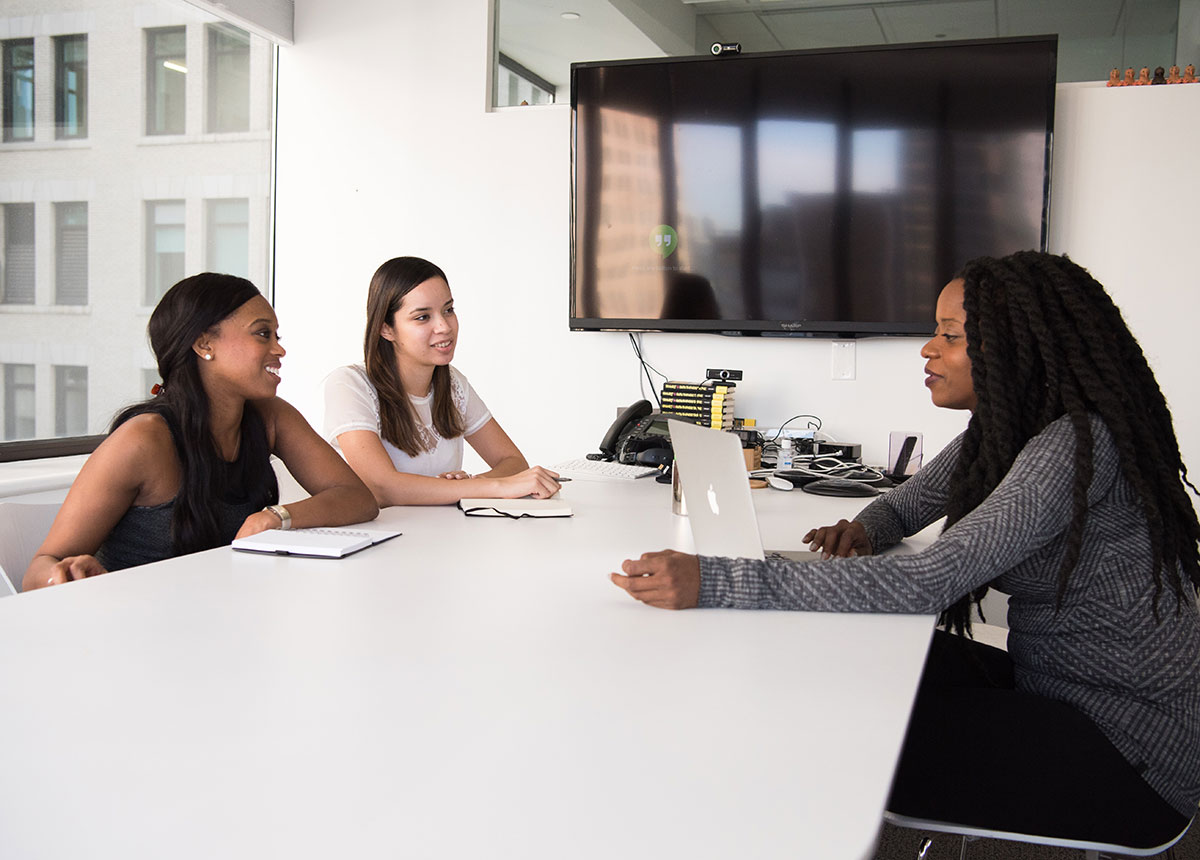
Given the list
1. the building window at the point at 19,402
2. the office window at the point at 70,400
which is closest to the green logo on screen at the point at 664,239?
the office window at the point at 70,400

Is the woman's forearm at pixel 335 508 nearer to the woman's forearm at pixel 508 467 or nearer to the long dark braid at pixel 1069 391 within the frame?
the woman's forearm at pixel 508 467

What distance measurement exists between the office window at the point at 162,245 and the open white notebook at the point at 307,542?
7.89ft

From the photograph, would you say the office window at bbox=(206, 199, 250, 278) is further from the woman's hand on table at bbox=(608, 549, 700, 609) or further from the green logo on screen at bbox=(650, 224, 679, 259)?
the woman's hand on table at bbox=(608, 549, 700, 609)

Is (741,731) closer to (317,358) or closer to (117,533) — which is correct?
(117,533)

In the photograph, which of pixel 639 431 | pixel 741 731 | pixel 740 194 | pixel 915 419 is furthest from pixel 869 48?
pixel 741 731

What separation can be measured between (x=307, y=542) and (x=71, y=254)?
235 centimetres

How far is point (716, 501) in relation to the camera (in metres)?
1.66

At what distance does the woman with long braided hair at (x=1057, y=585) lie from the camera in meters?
1.29

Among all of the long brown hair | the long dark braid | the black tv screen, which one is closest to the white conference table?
the long dark braid

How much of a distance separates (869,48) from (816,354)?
3.52 ft

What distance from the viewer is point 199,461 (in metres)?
1.96

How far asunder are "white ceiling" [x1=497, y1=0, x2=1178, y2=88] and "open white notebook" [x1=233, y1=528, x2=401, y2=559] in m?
2.66

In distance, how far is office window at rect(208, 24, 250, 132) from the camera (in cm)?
412

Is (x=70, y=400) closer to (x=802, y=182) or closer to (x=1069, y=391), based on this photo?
(x=802, y=182)
